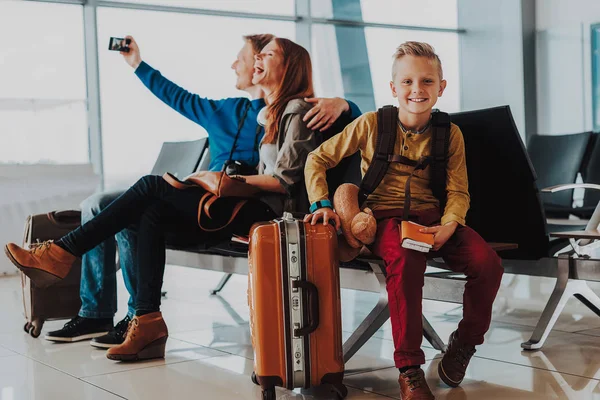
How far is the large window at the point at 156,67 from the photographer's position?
6820 millimetres

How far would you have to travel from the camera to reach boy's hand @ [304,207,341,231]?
78.0 inches

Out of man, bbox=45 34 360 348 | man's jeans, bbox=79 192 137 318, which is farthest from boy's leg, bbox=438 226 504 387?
man's jeans, bbox=79 192 137 318

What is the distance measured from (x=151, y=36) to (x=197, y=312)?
4060mm

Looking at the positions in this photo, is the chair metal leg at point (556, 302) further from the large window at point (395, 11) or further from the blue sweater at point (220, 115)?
the large window at point (395, 11)

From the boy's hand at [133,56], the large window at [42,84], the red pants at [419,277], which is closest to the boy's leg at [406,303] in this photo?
the red pants at [419,277]

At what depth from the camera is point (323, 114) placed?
2.60 metres

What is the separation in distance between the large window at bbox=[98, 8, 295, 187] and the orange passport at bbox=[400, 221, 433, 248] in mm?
5211

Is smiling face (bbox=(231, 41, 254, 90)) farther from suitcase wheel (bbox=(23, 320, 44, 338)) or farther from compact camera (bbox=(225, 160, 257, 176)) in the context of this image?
suitcase wheel (bbox=(23, 320, 44, 338))

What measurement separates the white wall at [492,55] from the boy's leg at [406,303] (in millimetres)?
7214

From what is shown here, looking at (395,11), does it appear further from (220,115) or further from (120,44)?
(220,115)

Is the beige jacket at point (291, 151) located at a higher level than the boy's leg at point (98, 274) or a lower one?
higher

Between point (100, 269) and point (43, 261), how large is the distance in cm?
41

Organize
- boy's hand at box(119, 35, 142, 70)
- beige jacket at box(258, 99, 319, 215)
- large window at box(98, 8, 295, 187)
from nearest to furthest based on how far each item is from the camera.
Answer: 1. beige jacket at box(258, 99, 319, 215)
2. boy's hand at box(119, 35, 142, 70)
3. large window at box(98, 8, 295, 187)

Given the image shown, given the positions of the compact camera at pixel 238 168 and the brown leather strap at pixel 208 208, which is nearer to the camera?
the brown leather strap at pixel 208 208
